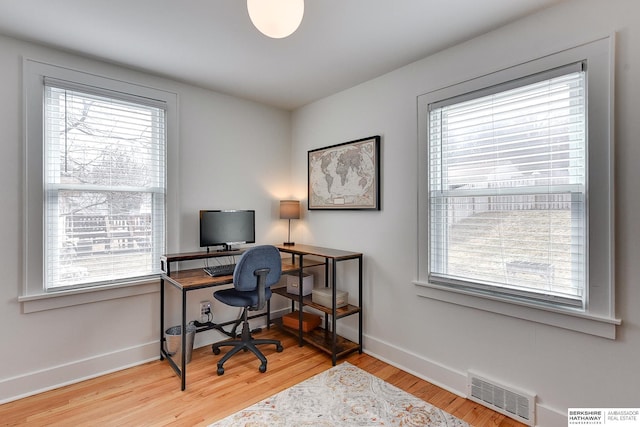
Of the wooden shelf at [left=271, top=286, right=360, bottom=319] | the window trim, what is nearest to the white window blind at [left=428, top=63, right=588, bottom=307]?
the wooden shelf at [left=271, top=286, right=360, bottom=319]

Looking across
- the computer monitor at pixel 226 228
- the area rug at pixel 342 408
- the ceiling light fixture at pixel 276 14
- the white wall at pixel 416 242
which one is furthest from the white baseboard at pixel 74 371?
the ceiling light fixture at pixel 276 14

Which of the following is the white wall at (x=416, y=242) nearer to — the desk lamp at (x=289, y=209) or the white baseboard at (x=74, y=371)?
the desk lamp at (x=289, y=209)

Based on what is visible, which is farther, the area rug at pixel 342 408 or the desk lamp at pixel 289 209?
the desk lamp at pixel 289 209

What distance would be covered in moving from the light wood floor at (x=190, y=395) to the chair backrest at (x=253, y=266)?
70 cm

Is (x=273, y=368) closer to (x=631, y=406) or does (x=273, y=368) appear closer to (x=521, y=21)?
(x=631, y=406)

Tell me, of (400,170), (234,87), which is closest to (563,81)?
(400,170)

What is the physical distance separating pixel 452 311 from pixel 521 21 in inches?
76.5

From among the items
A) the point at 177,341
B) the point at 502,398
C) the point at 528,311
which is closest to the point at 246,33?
the point at 177,341

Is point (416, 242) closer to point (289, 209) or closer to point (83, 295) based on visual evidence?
point (289, 209)

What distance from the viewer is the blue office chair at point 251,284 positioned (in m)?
2.44

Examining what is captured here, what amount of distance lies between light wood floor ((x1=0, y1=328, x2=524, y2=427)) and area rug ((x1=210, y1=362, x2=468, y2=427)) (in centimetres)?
9

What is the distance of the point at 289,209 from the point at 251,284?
1.15 meters

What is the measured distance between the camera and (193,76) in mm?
2754

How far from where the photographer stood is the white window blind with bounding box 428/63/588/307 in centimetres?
175
